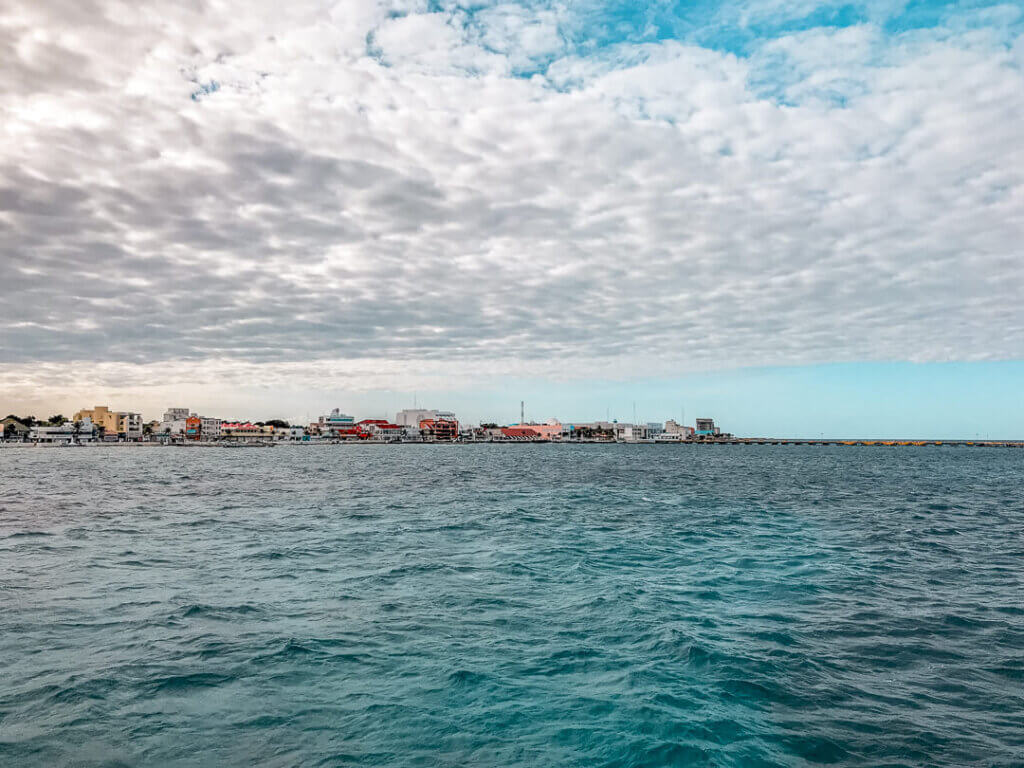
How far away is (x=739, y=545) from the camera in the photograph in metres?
24.9

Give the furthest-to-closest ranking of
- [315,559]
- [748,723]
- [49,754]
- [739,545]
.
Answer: [739,545] < [315,559] < [748,723] < [49,754]

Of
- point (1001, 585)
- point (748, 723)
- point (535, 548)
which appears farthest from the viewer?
point (535, 548)

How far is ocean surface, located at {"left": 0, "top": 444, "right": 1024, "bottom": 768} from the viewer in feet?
28.3

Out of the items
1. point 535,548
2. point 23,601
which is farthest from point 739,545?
point 23,601

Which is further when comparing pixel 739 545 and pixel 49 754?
pixel 739 545

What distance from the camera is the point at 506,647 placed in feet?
40.4

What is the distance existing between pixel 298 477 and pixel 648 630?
56.2 meters

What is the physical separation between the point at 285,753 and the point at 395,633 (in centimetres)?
499

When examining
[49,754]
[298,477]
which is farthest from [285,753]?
[298,477]

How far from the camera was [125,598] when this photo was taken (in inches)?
612

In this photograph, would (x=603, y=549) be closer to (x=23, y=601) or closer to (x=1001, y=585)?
(x=1001, y=585)

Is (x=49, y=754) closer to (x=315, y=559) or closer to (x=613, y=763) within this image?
(x=613, y=763)

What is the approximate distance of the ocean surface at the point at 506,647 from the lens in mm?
8641

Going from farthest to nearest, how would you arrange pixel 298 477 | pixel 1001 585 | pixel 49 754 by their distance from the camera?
pixel 298 477 < pixel 1001 585 < pixel 49 754
